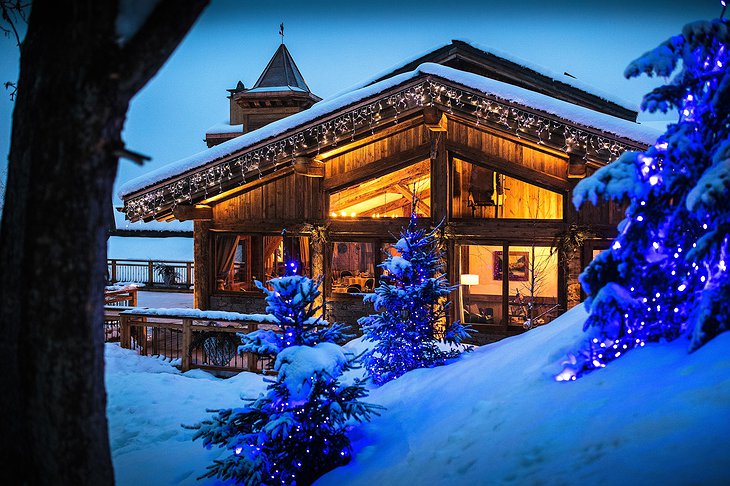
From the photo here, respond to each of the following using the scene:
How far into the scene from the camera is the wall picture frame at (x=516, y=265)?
16.3m

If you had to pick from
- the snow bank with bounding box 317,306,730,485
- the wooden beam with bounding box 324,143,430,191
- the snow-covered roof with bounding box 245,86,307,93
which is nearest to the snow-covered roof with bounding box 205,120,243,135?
the snow-covered roof with bounding box 245,86,307,93

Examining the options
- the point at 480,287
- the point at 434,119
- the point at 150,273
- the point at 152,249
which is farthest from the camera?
the point at 152,249

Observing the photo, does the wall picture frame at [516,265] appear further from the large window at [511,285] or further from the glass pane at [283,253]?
the glass pane at [283,253]

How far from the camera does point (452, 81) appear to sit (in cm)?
1109

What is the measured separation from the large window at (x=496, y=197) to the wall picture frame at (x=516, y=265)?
4507 millimetres

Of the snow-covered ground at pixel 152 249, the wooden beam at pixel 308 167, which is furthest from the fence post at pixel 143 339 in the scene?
the snow-covered ground at pixel 152 249

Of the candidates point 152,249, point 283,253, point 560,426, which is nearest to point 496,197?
point 283,253

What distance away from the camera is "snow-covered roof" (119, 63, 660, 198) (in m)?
10.3

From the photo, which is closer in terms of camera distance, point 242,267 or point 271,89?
point 242,267

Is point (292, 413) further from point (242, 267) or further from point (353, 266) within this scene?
point (242, 267)

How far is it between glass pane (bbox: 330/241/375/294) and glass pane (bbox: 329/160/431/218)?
1.09 metres

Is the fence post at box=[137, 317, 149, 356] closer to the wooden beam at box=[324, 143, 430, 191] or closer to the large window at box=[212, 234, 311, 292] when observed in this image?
the large window at box=[212, 234, 311, 292]

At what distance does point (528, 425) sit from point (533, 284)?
8.64 metres

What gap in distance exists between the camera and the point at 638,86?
47844 millimetres
